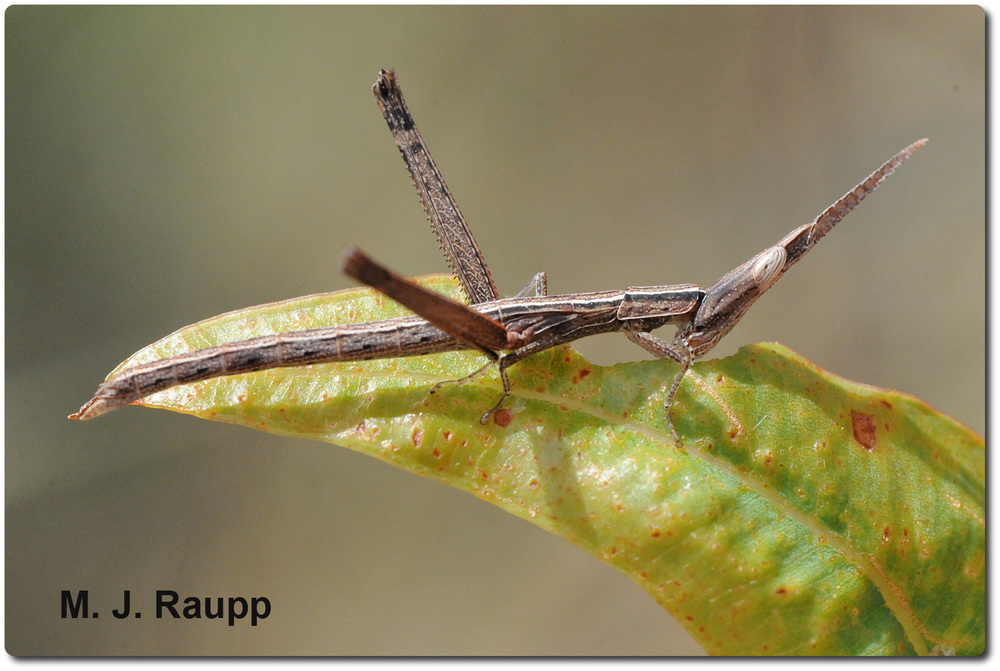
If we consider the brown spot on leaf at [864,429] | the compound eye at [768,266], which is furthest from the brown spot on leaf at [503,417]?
the compound eye at [768,266]

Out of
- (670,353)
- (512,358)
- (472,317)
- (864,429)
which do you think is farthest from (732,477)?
(472,317)

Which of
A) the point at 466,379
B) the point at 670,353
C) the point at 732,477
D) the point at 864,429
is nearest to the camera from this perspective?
the point at 732,477

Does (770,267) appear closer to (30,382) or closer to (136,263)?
(136,263)

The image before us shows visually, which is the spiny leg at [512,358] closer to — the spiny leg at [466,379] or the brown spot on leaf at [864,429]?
the spiny leg at [466,379]

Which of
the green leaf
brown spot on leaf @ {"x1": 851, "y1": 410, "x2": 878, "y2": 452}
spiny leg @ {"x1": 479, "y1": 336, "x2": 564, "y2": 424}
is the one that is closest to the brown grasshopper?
spiny leg @ {"x1": 479, "y1": 336, "x2": 564, "y2": 424}

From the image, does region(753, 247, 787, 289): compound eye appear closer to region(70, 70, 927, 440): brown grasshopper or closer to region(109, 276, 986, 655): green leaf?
region(70, 70, 927, 440): brown grasshopper

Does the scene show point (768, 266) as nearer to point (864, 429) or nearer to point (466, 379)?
point (864, 429)

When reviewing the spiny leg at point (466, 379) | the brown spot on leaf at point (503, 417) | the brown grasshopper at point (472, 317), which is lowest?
the brown spot on leaf at point (503, 417)
